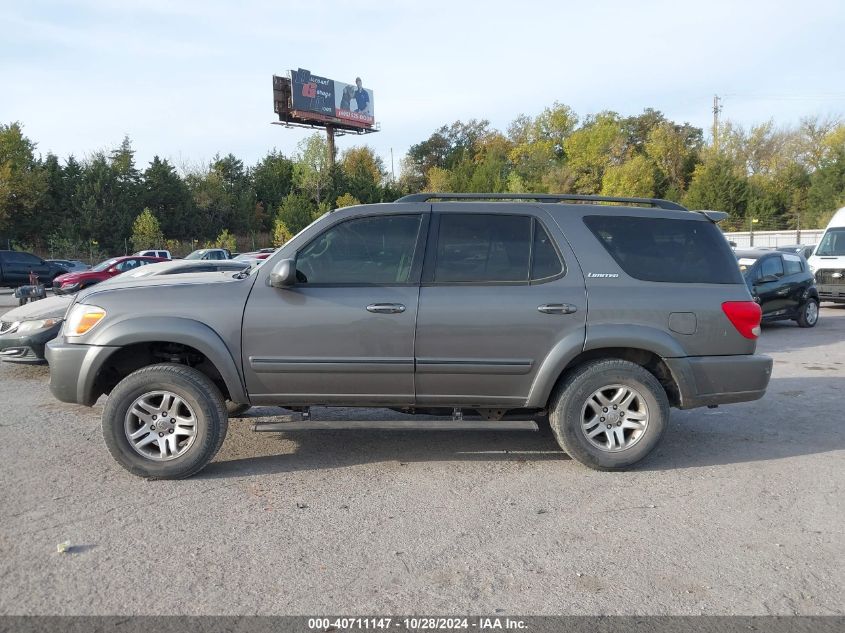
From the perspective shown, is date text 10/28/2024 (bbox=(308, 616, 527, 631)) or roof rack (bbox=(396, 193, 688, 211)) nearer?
date text 10/28/2024 (bbox=(308, 616, 527, 631))

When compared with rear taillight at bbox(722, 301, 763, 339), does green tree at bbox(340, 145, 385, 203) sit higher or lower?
higher

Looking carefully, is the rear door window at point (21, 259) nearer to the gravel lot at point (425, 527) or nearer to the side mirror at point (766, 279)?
the gravel lot at point (425, 527)

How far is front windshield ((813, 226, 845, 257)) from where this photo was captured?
1638 cm

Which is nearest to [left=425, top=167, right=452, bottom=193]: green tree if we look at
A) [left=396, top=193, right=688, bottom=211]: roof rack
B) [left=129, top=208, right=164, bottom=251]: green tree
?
[left=129, top=208, right=164, bottom=251]: green tree

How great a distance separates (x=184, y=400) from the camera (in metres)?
4.70

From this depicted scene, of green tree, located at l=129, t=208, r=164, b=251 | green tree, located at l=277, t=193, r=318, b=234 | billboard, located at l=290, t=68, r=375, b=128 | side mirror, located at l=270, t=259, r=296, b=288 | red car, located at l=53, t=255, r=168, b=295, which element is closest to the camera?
side mirror, located at l=270, t=259, r=296, b=288

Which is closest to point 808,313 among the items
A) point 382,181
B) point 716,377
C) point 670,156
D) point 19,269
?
point 716,377

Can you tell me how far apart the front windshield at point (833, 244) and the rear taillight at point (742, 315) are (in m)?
13.7

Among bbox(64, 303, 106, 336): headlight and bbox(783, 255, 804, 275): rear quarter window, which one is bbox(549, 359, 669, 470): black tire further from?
bbox(783, 255, 804, 275): rear quarter window

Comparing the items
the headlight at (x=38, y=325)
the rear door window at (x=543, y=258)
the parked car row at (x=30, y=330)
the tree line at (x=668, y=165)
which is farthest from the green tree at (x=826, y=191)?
the headlight at (x=38, y=325)

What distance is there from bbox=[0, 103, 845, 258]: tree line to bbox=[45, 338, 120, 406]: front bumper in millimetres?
41292

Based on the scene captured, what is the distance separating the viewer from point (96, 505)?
426 cm

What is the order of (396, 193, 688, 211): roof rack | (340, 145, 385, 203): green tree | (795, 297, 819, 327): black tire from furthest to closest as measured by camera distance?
(340, 145, 385, 203): green tree < (795, 297, 819, 327): black tire < (396, 193, 688, 211): roof rack

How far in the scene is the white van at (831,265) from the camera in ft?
52.6
